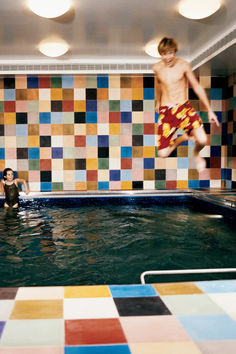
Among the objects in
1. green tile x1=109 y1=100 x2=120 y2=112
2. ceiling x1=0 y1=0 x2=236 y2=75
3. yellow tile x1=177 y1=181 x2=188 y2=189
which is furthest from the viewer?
yellow tile x1=177 y1=181 x2=188 y2=189

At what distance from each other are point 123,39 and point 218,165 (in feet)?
12.0

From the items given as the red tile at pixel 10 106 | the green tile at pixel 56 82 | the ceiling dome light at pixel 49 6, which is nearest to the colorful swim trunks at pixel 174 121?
the ceiling dome light at pixel 49 6

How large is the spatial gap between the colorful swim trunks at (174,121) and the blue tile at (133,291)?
4.46ft

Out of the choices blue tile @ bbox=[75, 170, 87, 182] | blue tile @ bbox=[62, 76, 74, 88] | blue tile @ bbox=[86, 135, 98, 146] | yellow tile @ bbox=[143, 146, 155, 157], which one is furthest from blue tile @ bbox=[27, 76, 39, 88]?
yellow tile @ bbox=[143, 146, 155, 157]

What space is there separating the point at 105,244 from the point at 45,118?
4.31 metres

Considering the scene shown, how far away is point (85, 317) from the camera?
133 centimetres

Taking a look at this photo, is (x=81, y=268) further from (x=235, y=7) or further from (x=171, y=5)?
(x=235, y=7)

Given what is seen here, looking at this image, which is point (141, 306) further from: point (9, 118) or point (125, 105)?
point (9, 118)

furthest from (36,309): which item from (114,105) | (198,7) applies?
(114,105)

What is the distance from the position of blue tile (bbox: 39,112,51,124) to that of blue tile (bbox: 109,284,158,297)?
6032mm

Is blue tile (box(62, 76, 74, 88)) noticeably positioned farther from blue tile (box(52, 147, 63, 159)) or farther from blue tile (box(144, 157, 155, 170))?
blue tile (box(144, 157, 155, 170))

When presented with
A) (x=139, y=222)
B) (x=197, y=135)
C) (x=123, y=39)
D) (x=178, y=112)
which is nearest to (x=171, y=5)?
(x=123, y=39)

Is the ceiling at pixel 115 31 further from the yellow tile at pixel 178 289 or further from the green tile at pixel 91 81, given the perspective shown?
the yellow tile at pixel 178 289

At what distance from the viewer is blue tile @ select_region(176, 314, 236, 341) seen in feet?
3.87
